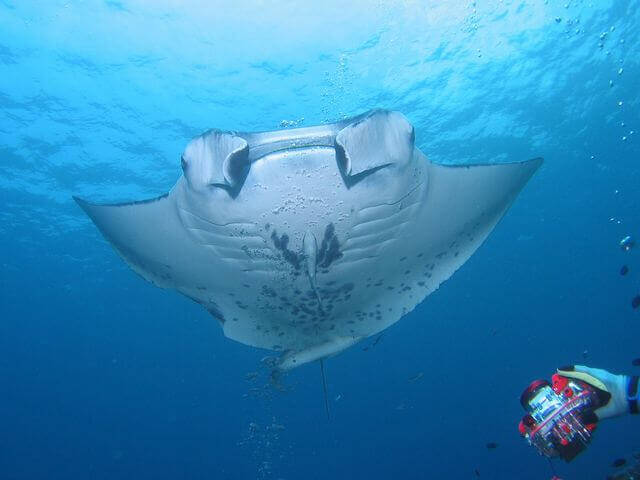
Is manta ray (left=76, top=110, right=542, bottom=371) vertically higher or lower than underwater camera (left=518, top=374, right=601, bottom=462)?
higher

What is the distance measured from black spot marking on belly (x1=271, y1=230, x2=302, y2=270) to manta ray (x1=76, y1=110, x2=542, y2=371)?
1cm

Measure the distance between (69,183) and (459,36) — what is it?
14425mm

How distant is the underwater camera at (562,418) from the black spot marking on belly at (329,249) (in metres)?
1.99

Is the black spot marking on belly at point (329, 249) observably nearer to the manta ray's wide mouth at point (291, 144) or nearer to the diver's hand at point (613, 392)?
the manta ray's wide mouth at point (291, 144)

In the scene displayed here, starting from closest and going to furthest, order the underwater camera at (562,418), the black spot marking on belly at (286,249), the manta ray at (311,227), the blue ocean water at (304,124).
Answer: the manta ray at (311,227)
the underwater camera at (562,418)
the black spot marking on belly at (286,249)
the blue ocean water at (304,124)

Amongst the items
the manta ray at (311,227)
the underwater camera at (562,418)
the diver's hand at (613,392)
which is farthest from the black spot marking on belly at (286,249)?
the diver's hand at (613,392)

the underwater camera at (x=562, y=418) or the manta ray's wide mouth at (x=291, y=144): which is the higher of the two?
the manta ray's wide mouth at (x=291, y=144)

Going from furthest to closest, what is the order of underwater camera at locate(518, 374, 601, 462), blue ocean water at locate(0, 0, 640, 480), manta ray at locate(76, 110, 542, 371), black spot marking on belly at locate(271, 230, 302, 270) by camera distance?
blue ocean water at locate(0, 0, 640, 480) < black spot marking on belly at locate(271, 230, 302, 270) < underwater camera at locate(518, 374, 601, 462) < manta ray at locate(76, 110, 542, 371)

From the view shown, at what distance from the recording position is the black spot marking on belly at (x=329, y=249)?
3458 millimetres

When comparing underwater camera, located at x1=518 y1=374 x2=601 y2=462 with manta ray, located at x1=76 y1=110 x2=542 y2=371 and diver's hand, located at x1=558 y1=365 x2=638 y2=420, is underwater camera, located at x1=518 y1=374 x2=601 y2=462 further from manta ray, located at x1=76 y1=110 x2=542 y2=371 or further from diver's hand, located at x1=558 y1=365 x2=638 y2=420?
manta ray, located at x1=76 y1=110 x2=542 y2=371

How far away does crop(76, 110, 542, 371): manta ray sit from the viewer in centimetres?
292

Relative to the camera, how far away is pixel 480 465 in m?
42.5

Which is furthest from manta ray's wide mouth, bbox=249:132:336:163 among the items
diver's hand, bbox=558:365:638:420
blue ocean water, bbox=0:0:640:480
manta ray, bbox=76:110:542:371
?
blue ocean water, bbox=0:0:640:480

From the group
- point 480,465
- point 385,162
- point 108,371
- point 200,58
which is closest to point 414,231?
point 385,162
